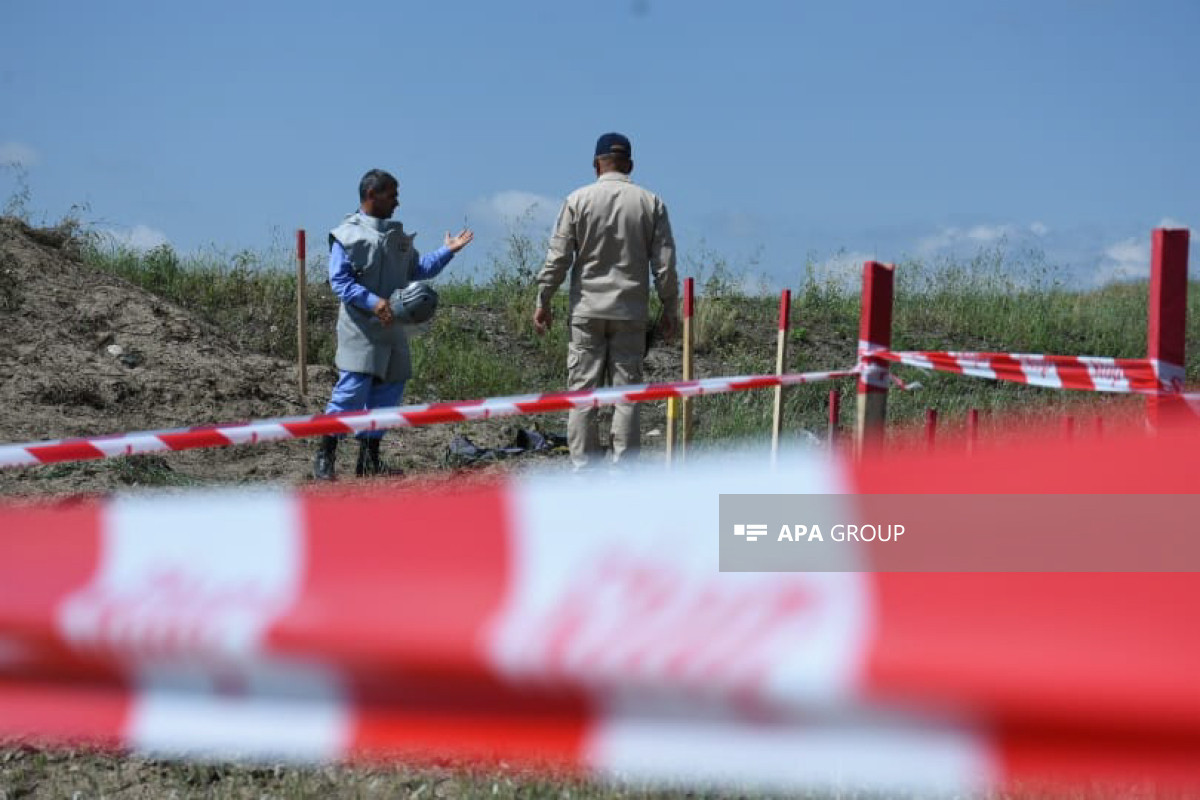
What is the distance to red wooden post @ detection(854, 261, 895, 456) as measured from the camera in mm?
3826

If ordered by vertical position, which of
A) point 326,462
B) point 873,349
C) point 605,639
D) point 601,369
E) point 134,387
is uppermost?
point 873,349

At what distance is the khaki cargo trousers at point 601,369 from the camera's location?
7.68m

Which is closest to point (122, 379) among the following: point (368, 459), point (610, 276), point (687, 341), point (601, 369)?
point (368, 459)

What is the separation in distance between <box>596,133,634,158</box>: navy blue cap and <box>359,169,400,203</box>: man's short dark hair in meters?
1.18

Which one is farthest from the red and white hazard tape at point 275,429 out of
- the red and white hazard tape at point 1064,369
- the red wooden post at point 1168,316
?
the red wooden post at point 1168,316

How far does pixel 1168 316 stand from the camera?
3660 mm

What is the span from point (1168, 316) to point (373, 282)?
186 inches

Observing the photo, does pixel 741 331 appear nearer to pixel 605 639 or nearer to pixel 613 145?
pixel 613 145

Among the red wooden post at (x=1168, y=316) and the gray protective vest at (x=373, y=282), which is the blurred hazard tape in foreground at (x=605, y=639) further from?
the gray protective vest at (x=373, y=282)

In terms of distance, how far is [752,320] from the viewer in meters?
14.1

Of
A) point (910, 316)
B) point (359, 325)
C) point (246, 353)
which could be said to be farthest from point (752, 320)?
point (359, 325)

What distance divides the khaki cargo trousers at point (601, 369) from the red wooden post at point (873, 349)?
3.73 metres

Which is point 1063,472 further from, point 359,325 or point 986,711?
point 359,325

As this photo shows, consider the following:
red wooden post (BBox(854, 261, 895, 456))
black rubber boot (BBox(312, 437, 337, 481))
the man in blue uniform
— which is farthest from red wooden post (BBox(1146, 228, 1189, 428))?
black rubber boot (BBox(312, 437, 337, 481))
